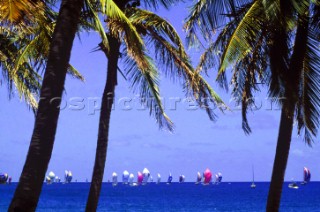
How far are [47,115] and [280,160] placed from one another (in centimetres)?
576

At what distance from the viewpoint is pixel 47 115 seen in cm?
753

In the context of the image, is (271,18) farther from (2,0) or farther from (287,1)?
(2,0)

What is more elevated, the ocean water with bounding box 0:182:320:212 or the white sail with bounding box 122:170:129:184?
the white sail with bounding box 122:170:129:184

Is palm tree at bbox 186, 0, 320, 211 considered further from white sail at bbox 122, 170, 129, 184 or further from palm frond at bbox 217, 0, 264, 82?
white sail at bbox 122, 170, 129, 184

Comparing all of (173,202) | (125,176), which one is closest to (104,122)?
(173,202)

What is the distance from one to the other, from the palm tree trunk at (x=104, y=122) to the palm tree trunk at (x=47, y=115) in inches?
206

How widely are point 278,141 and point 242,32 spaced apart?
244 cm

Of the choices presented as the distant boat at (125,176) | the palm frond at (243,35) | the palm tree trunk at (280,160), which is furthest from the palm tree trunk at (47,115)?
the distant boat at (125,176)

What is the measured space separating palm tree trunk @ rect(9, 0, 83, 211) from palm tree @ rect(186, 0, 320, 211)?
3.80 meters

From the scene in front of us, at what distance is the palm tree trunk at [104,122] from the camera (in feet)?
41.9

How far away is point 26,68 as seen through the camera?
1872 cm

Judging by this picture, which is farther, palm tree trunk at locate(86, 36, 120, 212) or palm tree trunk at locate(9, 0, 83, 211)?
palm tree trunk at locate(86, 36, 120, 212)

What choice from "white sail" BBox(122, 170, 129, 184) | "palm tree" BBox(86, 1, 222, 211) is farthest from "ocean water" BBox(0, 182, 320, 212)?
"palm tree" BBox(86, 1, 222, 211)

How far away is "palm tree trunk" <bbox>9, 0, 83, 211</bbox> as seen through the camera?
7.17m
